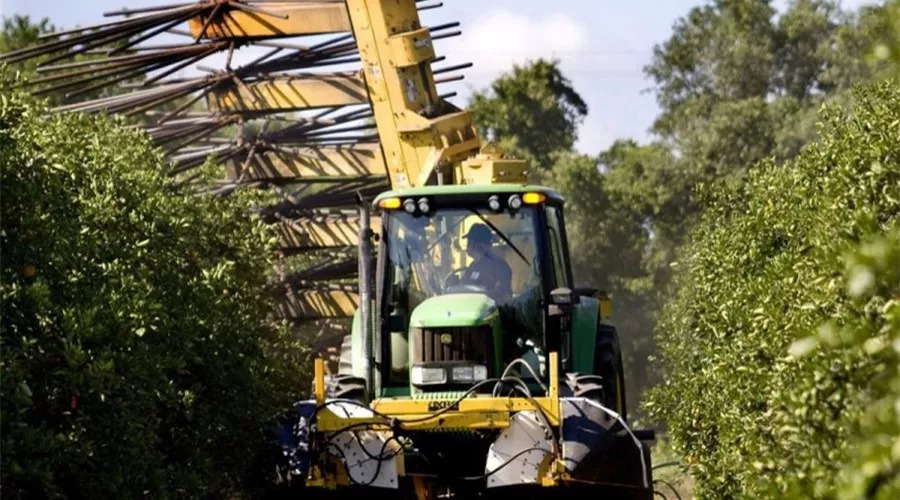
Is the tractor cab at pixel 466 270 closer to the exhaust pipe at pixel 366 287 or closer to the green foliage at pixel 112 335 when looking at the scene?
the exhaust pipe at pixel 366 287

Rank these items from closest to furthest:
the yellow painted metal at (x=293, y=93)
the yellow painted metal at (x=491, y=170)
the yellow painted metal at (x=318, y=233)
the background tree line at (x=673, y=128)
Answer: the yellow painted metal at (x=491, y=170) → the yellow painted metal at (x=293, y=93) → the yellow painted metal at (x=318, y=233) → the background tree line at (x=673, y=128)

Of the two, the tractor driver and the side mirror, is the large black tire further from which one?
the tractor driver

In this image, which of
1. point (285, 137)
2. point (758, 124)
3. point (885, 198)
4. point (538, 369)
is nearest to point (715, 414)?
point (538, 369)

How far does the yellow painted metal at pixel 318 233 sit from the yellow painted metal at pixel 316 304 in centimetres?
65

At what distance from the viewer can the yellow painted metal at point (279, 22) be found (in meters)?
19.5

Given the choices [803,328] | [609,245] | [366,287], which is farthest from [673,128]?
[803,328]

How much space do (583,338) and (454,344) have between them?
130cm

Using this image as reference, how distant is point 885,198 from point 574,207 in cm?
5287

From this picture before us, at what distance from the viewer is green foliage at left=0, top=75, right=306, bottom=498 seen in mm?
10688

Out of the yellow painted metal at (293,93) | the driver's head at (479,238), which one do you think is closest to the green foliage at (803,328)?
the driver's head at (479,238)

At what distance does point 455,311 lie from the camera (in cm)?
1331

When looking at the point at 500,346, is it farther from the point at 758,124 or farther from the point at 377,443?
the point at 758,124

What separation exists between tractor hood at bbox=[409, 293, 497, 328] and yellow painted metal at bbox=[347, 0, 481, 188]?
381 centimetres

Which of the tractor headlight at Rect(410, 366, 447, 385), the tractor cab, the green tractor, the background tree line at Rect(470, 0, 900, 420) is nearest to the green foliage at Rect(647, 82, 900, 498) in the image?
the green tractor
